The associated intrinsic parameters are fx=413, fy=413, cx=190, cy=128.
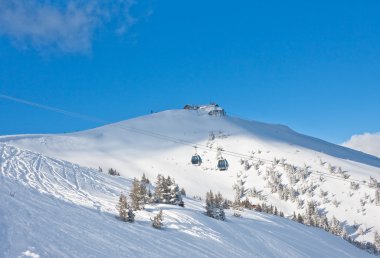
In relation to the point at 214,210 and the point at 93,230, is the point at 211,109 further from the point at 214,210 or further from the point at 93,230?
the point at 93,230

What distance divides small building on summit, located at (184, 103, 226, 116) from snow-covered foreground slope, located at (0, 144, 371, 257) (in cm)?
12228

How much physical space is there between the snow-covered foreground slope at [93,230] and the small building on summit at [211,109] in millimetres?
122276

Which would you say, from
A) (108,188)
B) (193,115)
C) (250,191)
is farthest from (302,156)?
(108,188)

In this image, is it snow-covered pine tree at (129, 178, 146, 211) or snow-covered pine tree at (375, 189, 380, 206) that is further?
snow-covered pine tree at (375, 189, 380, 206)

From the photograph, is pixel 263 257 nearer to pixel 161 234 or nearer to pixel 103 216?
pixel 161 234

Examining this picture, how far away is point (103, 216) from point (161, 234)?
282 centimetres

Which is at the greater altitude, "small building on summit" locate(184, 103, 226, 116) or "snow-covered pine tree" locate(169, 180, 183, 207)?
"small building on summit" locate(184, 103, 226, 116)

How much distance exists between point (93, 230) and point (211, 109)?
476ft

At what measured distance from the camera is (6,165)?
2800cm

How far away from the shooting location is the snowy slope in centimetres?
8456

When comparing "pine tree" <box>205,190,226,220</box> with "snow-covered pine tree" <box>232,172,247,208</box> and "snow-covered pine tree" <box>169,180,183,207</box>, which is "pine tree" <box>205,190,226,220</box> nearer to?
"snow-covered pine tree" <box>169,180,183,207</box>

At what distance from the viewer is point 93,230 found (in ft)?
47.0

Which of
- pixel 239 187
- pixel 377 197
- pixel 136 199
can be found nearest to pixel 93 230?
pixel 136 199

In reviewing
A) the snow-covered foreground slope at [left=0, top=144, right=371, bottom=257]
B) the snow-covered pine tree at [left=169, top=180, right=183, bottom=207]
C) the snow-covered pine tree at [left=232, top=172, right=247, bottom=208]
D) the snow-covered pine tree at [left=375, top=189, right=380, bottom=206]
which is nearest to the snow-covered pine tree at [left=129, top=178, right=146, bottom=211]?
the snow-covered foreground slope at [left=0, top=144, right=371, bottom=257]
